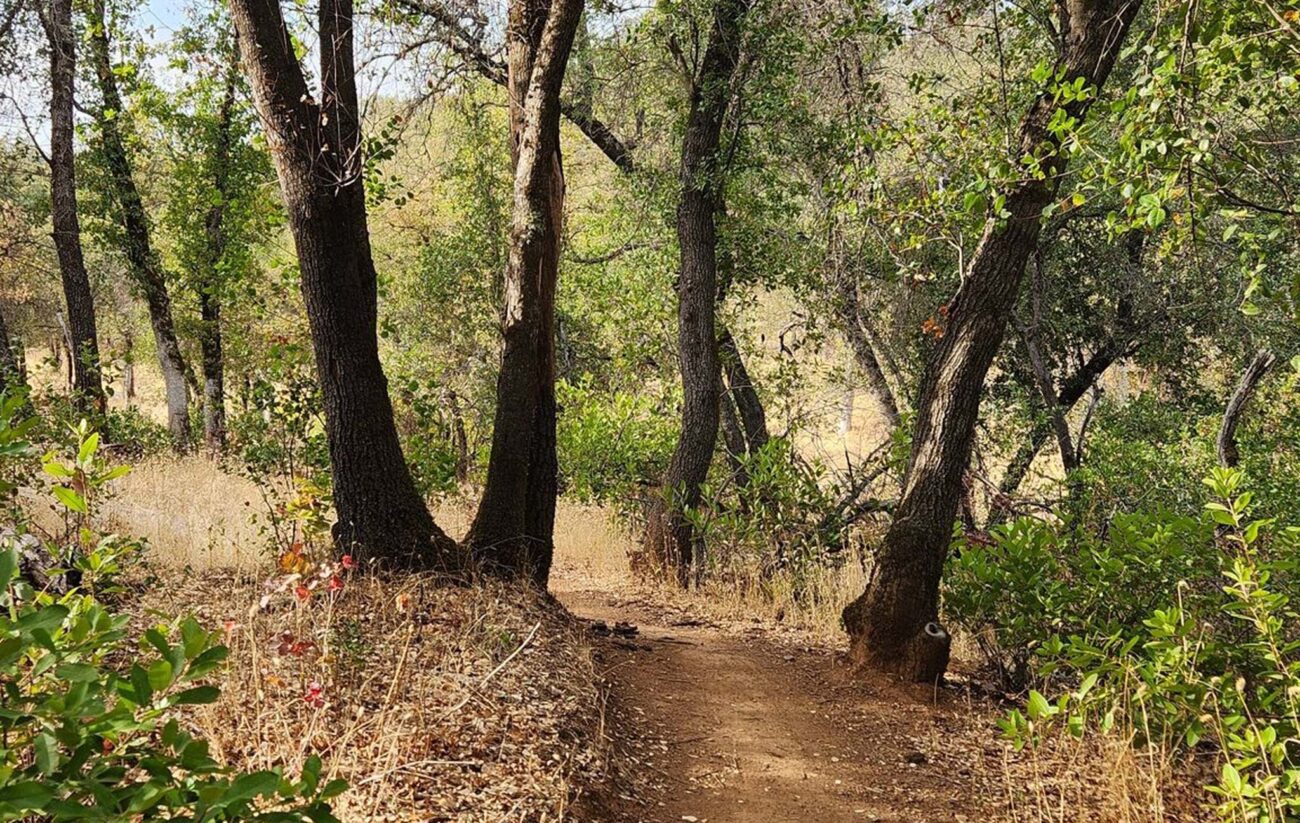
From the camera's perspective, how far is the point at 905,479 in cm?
621

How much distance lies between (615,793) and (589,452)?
8847mm

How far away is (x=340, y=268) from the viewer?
567cm

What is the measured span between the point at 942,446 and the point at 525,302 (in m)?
3.08

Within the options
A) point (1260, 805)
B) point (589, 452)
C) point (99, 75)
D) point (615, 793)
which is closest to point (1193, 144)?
point (1260, 805)

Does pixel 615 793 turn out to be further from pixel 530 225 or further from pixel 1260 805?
pixel 530 225

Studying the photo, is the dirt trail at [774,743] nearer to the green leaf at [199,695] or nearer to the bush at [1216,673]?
the bush at [1216,673]

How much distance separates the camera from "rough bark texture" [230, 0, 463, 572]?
5.45 metres

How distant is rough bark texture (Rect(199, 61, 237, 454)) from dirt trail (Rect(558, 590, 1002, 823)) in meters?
10.1

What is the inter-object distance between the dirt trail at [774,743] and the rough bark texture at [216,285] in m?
10.1

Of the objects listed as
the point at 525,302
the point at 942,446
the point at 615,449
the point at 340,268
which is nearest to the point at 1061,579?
the point at 942,446

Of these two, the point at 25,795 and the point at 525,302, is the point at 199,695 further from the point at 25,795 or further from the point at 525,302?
the point at 525,302

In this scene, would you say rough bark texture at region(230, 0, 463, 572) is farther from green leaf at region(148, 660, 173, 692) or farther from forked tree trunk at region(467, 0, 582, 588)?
green leaf at region(148, 660, 173, 692)

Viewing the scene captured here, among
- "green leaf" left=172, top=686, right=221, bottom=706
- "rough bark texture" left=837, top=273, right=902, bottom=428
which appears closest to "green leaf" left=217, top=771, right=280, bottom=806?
"green leaf" left=172, top=686, right=221, bottom=706

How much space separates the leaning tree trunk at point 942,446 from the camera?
18.8ft
